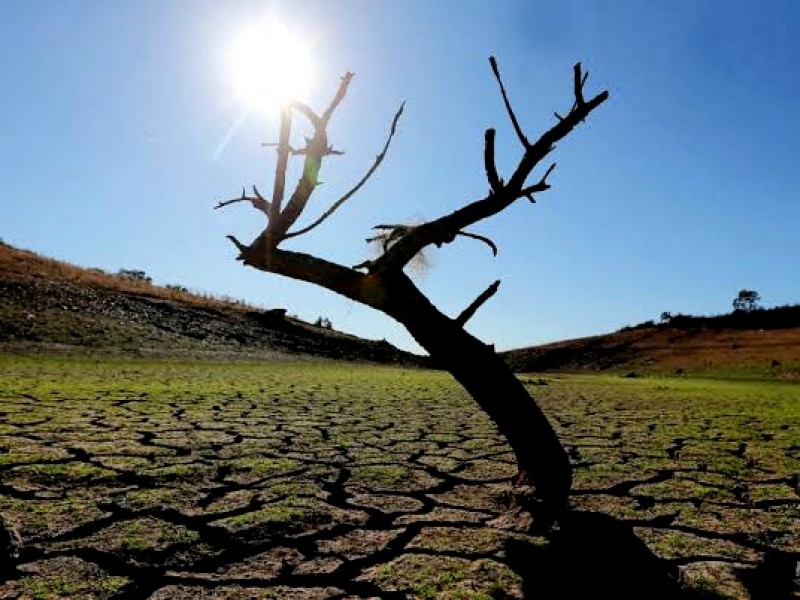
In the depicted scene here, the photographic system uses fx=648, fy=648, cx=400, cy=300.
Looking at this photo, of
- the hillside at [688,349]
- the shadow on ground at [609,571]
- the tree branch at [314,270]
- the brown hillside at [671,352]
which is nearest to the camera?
the shadow on ground at [609,571]

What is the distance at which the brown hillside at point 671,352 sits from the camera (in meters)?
19.8

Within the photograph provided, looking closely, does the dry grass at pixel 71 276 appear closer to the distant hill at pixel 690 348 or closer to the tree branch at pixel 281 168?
the distant hill at pixel 690 348

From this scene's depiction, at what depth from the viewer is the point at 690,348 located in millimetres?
24641

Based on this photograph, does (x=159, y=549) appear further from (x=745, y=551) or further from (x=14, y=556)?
(x=745, y=551)

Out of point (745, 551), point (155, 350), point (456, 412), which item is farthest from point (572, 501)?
point (155, 350)

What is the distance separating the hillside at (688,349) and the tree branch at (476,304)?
16038 millimetres

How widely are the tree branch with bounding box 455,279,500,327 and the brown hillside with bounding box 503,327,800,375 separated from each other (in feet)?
54.1

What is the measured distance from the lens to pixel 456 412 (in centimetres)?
685

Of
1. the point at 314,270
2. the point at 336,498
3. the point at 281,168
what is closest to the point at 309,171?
the point at 281,168

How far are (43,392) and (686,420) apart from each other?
6.49m

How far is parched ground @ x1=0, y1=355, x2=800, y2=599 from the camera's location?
2.08 meters

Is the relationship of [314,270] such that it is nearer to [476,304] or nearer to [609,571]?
[476,304]

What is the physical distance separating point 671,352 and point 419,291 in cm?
2430

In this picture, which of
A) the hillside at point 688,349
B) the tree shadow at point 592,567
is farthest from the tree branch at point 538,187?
the hillside at point 688,349
